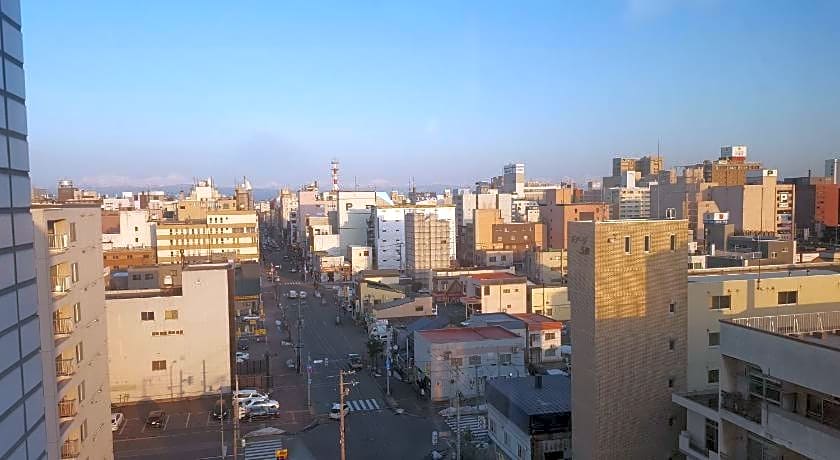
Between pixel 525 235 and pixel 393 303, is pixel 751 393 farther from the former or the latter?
pixel 525 235

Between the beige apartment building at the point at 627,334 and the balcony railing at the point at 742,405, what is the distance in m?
1.80

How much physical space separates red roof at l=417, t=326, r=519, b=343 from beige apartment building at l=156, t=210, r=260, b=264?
733 inches

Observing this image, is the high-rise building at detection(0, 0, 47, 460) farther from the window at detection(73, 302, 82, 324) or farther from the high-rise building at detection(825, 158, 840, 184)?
the high-rise building at detection(825, 158, 840, 184)

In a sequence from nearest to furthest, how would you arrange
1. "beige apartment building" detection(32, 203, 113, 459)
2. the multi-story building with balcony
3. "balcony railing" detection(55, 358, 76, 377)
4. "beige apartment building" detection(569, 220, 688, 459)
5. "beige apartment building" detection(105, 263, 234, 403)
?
the multi-story building with balcony → "beige apartment building" detection(32, 203, 113, 459) → "balcony railing" detection(55, 358, 76, 377) → "beige apartment building" detection(569, 220, 688, 459) → "beige apartment building" detection(105, 263, 234, 403)

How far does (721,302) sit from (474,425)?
4.73m

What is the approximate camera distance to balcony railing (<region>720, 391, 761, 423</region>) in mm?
5789

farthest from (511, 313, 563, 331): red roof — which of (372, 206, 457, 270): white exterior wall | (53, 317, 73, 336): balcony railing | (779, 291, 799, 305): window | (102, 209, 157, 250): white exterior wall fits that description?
(102, 209, 157, 250): white exterior wall

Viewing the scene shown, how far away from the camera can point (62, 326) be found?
22.4 ft

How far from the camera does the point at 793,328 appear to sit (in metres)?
6.06

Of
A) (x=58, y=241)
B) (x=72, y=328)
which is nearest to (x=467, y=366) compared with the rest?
(x=72, y=328)

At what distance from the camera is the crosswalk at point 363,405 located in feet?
40.4

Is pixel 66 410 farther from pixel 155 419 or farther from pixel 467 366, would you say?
pixel 467 366

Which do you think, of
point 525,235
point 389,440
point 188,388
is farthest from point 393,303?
point 525,235

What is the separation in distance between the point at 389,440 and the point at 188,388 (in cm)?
494
